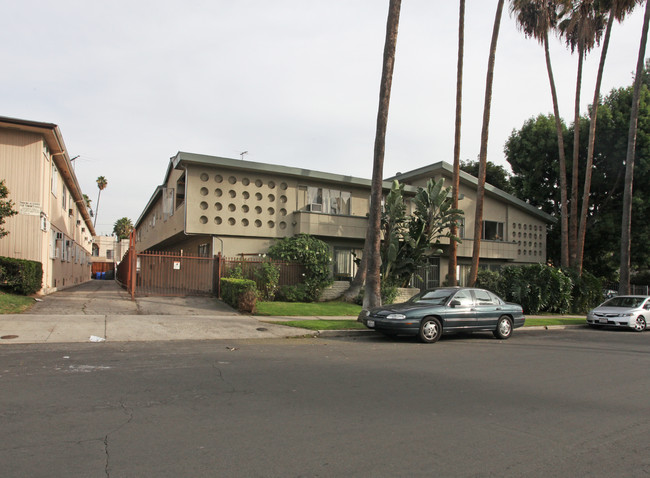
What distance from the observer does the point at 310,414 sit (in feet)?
18.2

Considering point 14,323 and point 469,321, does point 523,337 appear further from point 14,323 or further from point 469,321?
point 14,323

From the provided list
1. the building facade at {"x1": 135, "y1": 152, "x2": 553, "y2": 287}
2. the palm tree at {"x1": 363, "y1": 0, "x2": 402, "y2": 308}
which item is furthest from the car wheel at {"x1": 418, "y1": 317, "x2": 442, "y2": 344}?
the building facade at {"x1": 135, "y1": 152, "x2": 553, "y2": 287}

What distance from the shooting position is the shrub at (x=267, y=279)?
18453mm

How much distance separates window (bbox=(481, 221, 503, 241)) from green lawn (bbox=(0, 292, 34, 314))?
75.5 feet

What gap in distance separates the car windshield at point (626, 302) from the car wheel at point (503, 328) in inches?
296

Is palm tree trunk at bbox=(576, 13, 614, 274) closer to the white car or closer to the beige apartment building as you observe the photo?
the white car

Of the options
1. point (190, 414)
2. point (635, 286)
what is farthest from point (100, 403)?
point (635, 286)

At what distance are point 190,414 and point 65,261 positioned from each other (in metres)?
22.4

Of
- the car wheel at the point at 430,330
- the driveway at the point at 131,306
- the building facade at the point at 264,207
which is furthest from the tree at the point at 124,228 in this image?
the car wheel at the point at 430,330

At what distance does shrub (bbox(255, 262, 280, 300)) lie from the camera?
18.5m

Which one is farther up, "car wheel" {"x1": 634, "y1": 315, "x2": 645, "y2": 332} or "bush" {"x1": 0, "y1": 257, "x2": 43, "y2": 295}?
"bush" {"x1": 0, "y1": 257, "x2": 43, "y2": 295}

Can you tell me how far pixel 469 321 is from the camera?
42.7 feet

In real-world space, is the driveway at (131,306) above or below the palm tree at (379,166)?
below

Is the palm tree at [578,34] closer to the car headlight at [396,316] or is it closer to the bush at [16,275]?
the car headlight at [396,316]
